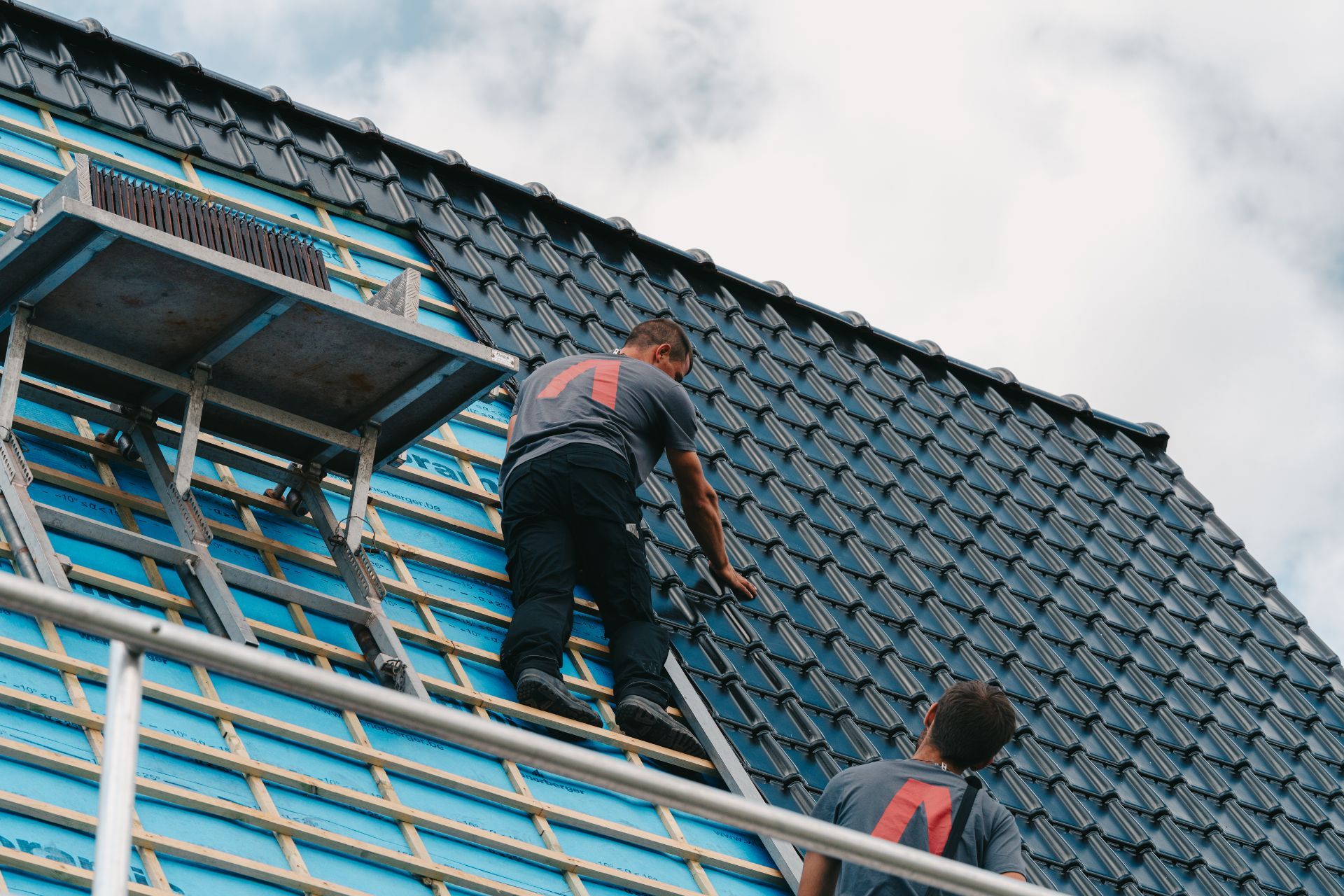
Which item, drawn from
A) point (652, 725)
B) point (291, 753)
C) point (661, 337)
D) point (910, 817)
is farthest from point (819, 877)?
point (661, 337)

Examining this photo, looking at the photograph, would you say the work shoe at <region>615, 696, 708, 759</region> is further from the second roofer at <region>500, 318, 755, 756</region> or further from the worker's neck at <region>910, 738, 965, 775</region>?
the worker's neck at <region>910, 738, 965, 775</region>

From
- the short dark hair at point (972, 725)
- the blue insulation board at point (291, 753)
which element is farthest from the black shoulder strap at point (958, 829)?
the blue insulation board at point (291, 753)

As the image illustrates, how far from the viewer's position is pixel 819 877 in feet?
12.8

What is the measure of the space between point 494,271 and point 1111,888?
363 cm

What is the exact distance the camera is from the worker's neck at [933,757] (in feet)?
13.4

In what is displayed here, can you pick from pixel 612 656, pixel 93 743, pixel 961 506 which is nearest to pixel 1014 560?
pixel 961 506

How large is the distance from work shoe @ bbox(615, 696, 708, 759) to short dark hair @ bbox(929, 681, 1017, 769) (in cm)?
151

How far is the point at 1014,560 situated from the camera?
332 inches

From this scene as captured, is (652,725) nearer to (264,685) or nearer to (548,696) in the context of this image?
(548,696)

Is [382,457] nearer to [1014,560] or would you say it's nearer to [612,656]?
[612,656]

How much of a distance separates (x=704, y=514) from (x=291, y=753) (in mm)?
1951

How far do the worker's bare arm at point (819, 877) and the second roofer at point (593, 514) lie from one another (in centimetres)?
144

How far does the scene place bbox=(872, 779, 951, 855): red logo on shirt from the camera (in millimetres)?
3883

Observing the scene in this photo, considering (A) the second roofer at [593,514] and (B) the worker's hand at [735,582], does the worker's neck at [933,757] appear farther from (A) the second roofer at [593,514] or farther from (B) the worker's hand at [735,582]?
(B) the worker's hand at [735,582]
